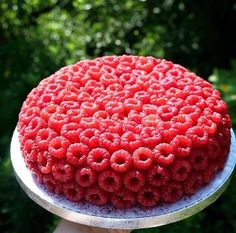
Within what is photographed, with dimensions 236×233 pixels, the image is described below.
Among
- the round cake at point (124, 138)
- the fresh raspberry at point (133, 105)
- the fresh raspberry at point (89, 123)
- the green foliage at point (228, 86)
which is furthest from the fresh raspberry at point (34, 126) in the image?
the green foliage at point (228, 86)

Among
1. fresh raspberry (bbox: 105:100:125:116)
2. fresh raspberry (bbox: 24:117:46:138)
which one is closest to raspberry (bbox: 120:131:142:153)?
fresh raspberry (bbox: 105:100:125:116)

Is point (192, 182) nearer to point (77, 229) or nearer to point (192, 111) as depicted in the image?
point (192, 111)

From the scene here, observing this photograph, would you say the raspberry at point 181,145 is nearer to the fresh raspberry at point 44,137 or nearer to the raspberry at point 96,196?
the raspberry at point 96,196

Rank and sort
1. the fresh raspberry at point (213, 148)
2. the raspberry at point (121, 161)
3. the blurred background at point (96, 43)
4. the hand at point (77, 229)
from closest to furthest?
the raspberry at point (121, 161) < the fresh raspberry at point (213, 148) < the hand at point (77, 229) < the blurred background at point (96, 43)

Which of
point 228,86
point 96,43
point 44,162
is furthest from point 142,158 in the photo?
point 96,43

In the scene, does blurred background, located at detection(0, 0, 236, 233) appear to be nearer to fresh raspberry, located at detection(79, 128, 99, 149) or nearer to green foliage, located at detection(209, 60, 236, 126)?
green foliage, located at detection(209, 60, 236, 126)

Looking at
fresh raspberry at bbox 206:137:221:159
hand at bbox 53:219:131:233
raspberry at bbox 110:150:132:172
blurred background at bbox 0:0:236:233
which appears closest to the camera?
raspberry at bbox 110:150:132:172

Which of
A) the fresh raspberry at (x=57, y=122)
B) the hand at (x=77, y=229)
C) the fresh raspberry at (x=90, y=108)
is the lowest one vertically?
the hand at (x=77, y=229)
